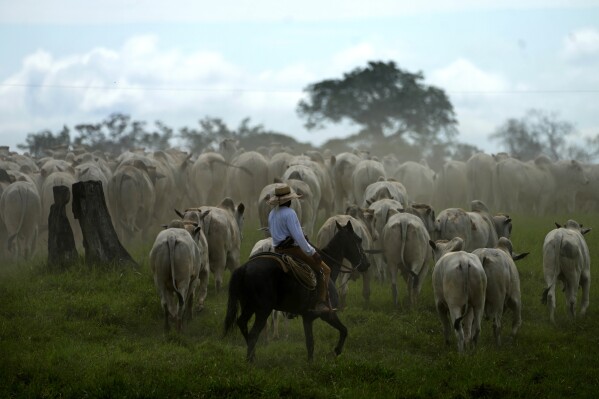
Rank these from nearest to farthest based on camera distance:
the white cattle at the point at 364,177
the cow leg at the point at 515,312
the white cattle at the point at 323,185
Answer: the cow leg at the point at 515,312 < the white cattle at the point at 364,177 < the white cattle at the point at 323,185

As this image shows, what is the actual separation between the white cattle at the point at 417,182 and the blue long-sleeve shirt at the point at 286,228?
17.8 meters

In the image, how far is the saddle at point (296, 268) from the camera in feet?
43.5

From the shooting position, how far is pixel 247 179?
28938 millimetres

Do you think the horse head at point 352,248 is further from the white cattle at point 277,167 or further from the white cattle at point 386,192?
the white cattle at point 277,167

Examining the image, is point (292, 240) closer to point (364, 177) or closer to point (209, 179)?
point (364, 177)

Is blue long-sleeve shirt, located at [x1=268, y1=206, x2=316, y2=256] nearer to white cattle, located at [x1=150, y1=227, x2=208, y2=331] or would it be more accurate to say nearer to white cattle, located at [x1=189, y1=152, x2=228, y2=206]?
white cattle, located at [x1=150, y1=227, x2=208, y2=331]

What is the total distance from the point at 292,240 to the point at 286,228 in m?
0.18

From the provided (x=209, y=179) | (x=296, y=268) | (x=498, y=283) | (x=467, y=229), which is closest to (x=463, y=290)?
(x=498, y=283)

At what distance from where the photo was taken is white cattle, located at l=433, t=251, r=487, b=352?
14.2 m

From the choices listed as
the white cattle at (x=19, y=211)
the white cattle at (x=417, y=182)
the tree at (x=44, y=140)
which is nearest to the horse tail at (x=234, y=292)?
the white cattle at (x=19, y=211)

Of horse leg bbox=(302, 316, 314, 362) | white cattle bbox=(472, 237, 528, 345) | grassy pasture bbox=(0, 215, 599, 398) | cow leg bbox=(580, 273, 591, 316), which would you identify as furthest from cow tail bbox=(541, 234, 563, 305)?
horse leg bbox=(302, 316, 314, 362)

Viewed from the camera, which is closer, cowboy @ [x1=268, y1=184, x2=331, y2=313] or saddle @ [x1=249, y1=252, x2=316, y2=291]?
saddle @ [x1=249, y1=252, x2=316, y2=291]

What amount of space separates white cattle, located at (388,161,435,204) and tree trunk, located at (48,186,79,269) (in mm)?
13621

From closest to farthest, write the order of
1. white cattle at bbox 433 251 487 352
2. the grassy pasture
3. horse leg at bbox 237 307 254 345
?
the grassy pasture < horse leg at bbox 237 307 254 345 < white cattle at bbox 433 251 487 352
